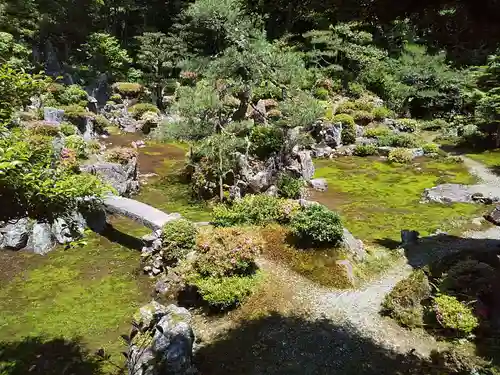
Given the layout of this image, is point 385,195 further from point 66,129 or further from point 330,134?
point 66,129

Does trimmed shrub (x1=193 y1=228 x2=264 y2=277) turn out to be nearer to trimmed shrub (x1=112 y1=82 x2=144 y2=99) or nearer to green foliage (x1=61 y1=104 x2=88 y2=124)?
green foliage (x1=61 y1=104 x2=88 y2=124)

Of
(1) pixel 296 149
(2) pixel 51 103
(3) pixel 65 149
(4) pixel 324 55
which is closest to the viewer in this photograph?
(3) pixel 65 149

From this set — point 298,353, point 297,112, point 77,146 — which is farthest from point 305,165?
point 298,353

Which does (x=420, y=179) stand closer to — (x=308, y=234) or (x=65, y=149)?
(x=308, y=234)

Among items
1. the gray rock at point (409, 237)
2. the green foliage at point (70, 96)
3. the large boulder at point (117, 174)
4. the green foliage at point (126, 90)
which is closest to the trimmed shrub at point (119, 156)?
the large boulder at point (117, 174)

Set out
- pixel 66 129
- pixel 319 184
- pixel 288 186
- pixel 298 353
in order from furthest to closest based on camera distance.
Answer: pixel 66 129 < pixel 319 184 < pixel 288 186 < pixel 298 353

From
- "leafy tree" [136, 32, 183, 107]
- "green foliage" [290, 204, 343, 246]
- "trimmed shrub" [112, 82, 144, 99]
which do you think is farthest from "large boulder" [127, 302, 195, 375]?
"trimmed shrub" [112, 82, 144, 99]

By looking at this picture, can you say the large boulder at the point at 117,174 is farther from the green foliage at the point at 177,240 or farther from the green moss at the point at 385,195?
the green moss at the point at 385,195

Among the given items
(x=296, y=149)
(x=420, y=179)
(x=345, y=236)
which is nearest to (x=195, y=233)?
(x=345, y=236)
